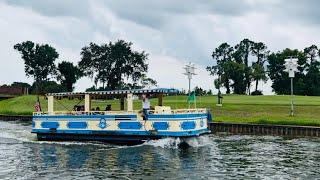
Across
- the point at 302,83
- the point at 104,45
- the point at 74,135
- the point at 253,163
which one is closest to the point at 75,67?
the point at 104,45

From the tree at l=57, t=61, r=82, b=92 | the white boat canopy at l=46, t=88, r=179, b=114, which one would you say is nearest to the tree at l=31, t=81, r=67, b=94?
the tree at l=57, t=61, r=82, b=92

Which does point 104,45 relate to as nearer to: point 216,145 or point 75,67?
point 75,67

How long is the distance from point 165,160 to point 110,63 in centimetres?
10113

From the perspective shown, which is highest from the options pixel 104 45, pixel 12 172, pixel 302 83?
pixel 104 45

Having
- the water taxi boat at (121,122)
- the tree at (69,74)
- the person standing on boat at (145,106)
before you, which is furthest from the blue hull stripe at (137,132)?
the tree at (69,74)

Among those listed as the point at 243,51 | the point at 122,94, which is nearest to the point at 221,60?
the point at 243,51

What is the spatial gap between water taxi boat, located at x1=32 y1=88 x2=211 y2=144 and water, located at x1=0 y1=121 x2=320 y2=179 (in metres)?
0.89

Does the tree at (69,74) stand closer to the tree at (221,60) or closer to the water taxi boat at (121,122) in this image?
the tree at (221,60)

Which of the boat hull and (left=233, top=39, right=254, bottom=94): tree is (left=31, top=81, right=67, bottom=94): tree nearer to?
(left=233, top=39, right=254, bottom=94): tree

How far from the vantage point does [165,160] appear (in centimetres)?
3178

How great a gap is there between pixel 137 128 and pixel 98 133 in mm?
3706

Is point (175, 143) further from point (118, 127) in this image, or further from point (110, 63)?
point (110, 63)

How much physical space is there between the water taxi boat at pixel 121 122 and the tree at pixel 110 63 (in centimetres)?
8565

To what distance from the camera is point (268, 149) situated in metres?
37.8
